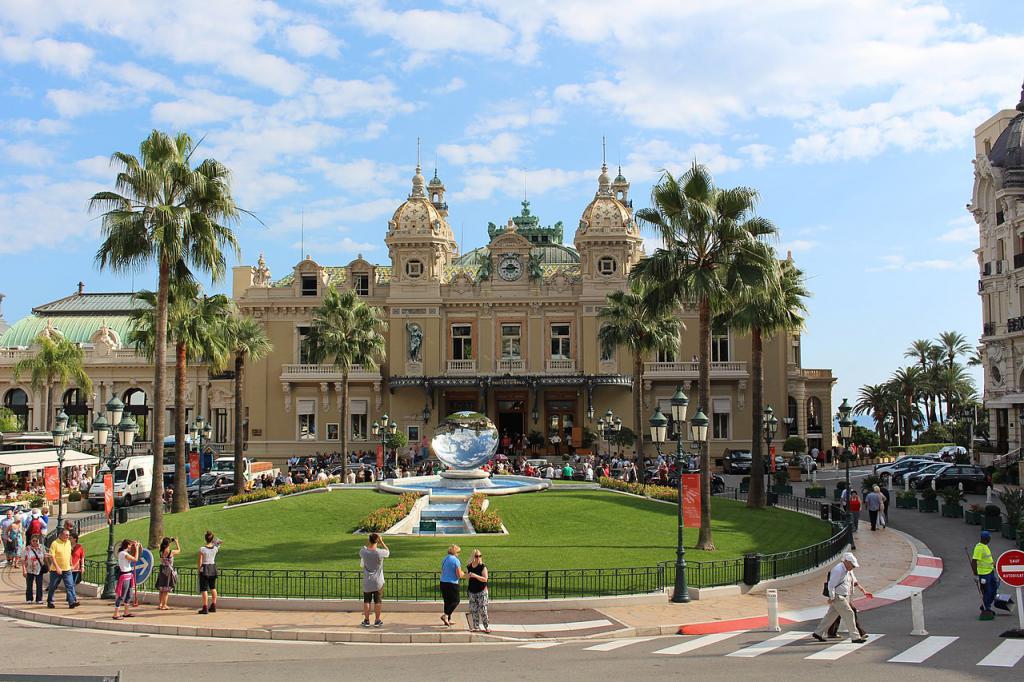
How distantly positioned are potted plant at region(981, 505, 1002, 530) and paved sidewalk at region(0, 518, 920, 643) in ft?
42.5

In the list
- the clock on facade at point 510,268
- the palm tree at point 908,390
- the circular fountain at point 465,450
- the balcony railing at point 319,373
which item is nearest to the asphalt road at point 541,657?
the circular fountain at point 465,450

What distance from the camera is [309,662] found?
15656 millimetres

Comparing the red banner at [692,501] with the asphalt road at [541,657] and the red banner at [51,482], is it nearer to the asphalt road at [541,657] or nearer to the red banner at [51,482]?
the asphalt road at [541,657]

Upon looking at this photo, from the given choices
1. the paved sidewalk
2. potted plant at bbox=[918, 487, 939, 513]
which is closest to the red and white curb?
the paved sidewalk

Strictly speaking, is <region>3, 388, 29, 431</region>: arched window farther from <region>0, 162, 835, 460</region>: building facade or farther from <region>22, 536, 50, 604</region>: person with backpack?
<region>22, 536, 50, 604</region>: person with backpack

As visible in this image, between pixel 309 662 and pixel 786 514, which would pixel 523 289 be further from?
pixel 309 662

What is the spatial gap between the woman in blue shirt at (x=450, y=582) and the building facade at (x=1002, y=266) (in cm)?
4206

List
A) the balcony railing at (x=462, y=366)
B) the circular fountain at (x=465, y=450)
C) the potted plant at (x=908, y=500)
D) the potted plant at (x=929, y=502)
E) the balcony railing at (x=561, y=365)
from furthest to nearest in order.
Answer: the balcony railing at (x=462, y=366) → the balcony railing at (x=561, y=365) → the potted plant at (x=908, y=500) → the potted plant at (x=929, y=502) → the circular fountain at (x=465, y=450)

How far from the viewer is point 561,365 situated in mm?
63781

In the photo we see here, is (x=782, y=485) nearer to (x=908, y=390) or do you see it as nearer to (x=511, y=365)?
(x=511, y=365)

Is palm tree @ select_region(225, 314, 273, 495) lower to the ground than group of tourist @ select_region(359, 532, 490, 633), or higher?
higher

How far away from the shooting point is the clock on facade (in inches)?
2547

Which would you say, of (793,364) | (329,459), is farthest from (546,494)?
(793,364)

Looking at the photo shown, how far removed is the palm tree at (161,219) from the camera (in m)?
27.0
